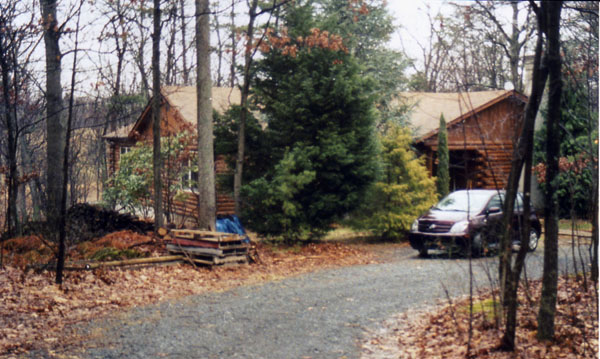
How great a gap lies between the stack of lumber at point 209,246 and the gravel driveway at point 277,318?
1716mm

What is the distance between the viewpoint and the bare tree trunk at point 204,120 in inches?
623

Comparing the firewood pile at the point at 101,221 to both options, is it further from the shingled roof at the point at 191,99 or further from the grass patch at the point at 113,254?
the shingled roof at the point at 191,99

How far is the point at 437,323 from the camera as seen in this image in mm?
8164

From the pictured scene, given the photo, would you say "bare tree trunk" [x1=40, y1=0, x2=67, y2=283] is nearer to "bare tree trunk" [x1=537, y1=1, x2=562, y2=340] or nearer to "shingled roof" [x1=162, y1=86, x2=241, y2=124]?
"shingled roof" [x1=162, y1=86, x2=241, y2=124]

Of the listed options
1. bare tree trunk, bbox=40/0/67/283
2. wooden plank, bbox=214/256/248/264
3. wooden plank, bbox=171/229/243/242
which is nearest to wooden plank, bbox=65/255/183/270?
wooden plank, bbox=171/229/243/242

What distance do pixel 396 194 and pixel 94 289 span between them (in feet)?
34.4

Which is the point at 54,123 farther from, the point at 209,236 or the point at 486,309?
the point at 486,309

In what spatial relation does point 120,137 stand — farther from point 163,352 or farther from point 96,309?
point 163,352

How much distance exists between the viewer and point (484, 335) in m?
6.98

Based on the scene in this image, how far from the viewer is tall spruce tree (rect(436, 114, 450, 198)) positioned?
22.0 m

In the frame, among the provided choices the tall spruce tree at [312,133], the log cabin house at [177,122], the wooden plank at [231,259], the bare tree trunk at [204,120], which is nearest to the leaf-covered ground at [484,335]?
the wooden plank at [231,259]

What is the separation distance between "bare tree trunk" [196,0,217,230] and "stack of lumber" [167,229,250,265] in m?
2.20

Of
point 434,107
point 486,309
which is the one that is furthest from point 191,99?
point 486,309

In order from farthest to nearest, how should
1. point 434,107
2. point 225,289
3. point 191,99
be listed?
1. point 434,107
2. point 191,99
3. point 225,289
